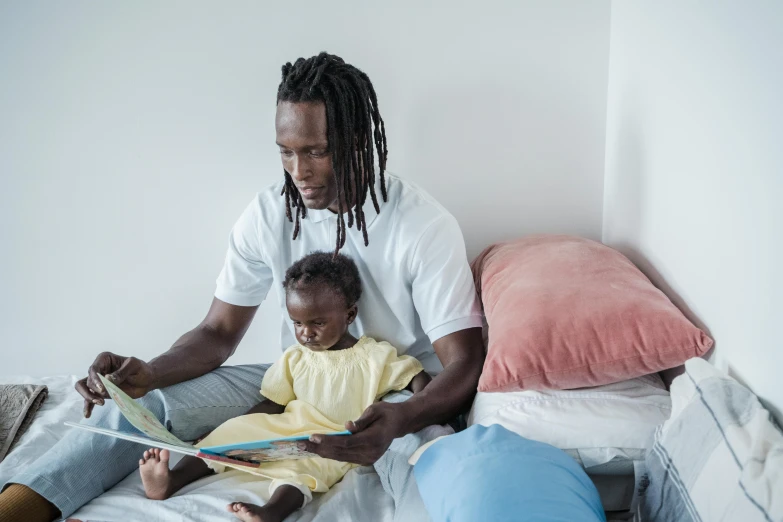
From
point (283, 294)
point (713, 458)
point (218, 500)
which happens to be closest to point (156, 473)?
point (218, 500)

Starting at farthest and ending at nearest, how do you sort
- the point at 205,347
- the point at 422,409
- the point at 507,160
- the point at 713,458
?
1. the point at 507,160
2. the point at 205,347
3. the point at 422,409
4. the point at 713,458

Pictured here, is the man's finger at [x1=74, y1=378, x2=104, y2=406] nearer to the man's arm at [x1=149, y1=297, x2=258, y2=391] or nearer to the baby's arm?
the man's arm at [x1=149, y1=297, x2=258, y2=391]

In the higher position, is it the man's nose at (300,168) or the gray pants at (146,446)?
the man's nose at (300,168)

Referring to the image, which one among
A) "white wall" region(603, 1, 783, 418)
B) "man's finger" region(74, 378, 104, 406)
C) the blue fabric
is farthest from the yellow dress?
"white wall" region(603, 1, 783, 418)

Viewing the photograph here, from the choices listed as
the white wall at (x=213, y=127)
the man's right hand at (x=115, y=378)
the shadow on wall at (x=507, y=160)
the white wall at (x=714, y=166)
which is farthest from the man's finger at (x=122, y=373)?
the white wall at (x=714, y=166)

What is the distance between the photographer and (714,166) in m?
1.22

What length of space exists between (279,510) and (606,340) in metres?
0.67

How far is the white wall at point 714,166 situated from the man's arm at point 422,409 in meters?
0.45

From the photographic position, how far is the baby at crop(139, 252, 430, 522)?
1520 mm

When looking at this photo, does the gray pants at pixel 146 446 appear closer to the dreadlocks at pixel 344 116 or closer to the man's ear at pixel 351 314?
the man's ear at pixel 351 314

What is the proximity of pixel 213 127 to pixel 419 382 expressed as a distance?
0.96 meters

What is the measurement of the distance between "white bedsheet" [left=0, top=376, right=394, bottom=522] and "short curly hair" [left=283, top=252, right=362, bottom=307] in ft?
1.32

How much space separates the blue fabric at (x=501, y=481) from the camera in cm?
97

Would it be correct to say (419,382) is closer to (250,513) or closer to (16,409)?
(250,513)
